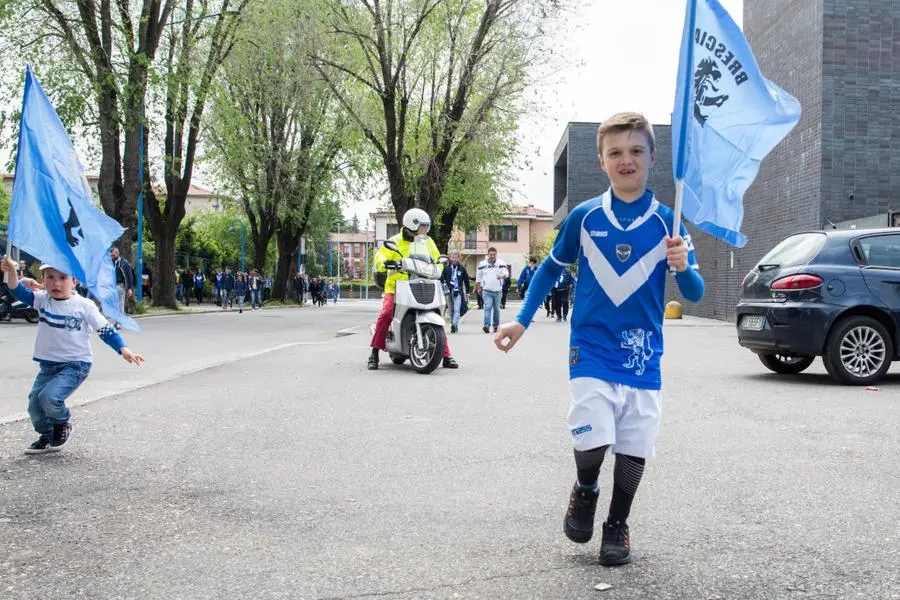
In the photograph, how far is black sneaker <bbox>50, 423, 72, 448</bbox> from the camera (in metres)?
5.71

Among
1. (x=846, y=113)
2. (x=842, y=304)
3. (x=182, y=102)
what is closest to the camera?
(x=842, y=304)

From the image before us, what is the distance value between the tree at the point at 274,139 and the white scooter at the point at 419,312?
17.6 metres

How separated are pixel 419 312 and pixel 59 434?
568 cm

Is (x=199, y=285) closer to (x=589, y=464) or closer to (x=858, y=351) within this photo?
(x=858, y=351)

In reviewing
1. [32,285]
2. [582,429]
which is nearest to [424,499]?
[582,429]

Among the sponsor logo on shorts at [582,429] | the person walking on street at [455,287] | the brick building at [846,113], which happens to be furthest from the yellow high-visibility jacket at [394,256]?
the brick building at [846,113]

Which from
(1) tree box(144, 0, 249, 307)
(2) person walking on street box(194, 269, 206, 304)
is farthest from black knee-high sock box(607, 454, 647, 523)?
(2) person walking on street box(194, 269, 206, 304)

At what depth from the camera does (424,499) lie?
4.64 m

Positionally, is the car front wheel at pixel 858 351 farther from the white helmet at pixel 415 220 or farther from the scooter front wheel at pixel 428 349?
the white helmet at pixel 415 220

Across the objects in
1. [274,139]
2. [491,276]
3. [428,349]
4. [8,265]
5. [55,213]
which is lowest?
[428,349]

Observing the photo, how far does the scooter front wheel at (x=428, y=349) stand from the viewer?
10.6 m

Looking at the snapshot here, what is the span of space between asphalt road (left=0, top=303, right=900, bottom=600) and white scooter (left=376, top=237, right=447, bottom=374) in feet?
6.37

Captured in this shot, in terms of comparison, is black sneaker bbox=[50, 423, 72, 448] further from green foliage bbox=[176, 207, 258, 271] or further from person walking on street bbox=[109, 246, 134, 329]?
green foliage bbox=[176, 207, 258, 271]

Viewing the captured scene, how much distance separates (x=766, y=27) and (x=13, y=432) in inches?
938
